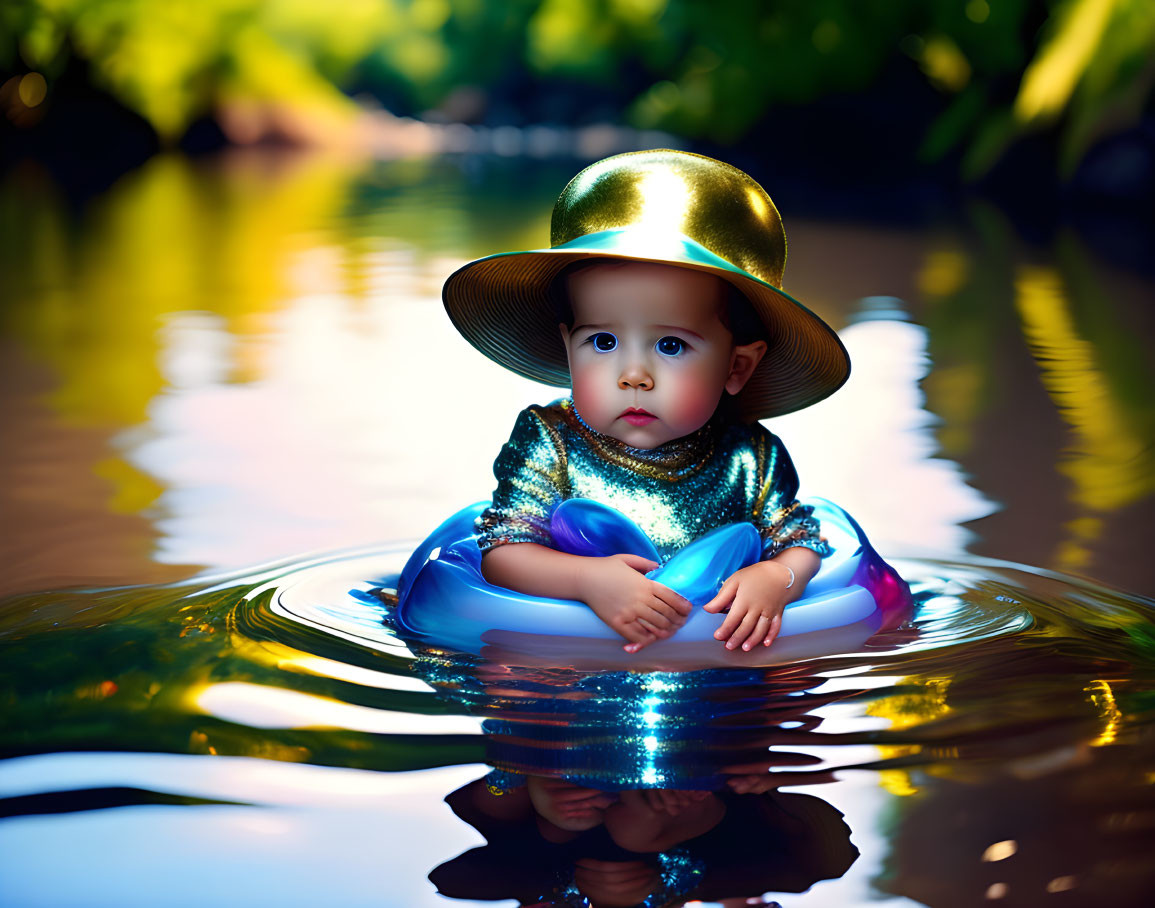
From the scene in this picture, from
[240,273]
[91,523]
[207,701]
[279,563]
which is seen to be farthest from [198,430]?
[240,273]

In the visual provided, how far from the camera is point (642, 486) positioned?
2293mm

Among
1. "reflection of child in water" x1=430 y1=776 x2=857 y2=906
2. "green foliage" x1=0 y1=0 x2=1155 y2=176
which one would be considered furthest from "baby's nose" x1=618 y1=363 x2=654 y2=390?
"green foliage" x1=0 y1=0 x2=1155 y2=176

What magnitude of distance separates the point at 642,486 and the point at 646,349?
247 millimetres

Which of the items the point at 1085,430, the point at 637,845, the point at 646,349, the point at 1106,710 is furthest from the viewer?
the point at 1085,430

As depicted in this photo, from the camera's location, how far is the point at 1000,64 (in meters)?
12.7

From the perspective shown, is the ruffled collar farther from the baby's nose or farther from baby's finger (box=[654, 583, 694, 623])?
baby's finger (box=[654, 583, 694, 623])

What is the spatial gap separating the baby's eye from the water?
20.2 inches

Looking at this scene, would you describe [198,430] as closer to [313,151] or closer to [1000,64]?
[1000,64]

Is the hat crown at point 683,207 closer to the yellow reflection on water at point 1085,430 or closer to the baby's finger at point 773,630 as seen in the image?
the baby's finger at point 773,630

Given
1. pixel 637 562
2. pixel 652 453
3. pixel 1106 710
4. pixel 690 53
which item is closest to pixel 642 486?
pixel 652 453

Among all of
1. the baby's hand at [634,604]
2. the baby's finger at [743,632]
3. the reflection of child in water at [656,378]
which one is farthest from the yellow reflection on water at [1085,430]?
the baby's hand at [634,604]

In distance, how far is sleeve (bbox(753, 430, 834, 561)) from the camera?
7.50 feet

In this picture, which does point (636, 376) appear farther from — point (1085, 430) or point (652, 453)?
point (1085, 430)

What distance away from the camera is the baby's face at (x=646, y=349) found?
2148mm
